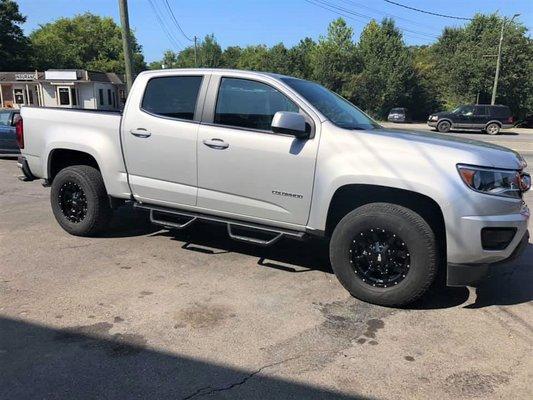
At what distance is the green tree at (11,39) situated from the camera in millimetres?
61188

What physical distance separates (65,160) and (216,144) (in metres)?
2.40

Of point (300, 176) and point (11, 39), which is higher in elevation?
point (11, 39)

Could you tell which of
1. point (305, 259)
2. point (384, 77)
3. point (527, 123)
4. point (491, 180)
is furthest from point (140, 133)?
point (384, 77)

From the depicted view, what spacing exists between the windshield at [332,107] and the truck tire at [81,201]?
253 cm

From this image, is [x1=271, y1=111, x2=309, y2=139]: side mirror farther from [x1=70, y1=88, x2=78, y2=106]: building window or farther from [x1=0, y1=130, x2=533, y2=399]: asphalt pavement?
[x1=70, y1=88, x2=78, y2=106]: building window

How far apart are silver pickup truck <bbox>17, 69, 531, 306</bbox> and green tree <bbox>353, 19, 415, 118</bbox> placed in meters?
50.4

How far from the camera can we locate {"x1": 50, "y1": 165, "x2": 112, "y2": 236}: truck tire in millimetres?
5969

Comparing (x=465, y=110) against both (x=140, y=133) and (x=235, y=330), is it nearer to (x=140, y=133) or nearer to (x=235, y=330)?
(x=140, y=133)

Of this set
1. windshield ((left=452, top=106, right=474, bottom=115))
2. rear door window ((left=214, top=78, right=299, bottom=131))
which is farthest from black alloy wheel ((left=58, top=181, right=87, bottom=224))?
windshield ((left=452, top=106, right=474, bottom=115))

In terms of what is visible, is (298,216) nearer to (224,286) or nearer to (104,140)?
(224,286)

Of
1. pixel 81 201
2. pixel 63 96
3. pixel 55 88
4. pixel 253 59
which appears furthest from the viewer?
pixel 253 59

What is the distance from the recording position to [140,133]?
17.8 ft

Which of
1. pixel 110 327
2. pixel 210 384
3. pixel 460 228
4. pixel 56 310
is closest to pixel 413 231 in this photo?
pixel 460 228

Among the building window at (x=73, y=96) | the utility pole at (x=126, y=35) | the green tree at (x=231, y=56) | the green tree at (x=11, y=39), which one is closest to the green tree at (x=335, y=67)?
the building window at (x=73, y=96)
